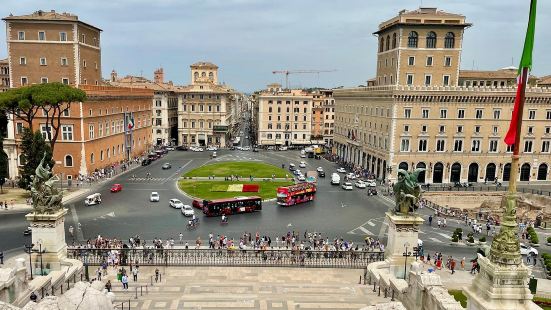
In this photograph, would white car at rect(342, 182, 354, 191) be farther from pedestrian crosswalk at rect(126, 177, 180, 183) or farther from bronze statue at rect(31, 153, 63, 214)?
bronze statue at rect(31, 153, 63, 214)

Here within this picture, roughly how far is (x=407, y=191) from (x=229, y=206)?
82.4 ft

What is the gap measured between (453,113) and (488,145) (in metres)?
7.05

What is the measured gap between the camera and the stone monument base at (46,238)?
2259 cm

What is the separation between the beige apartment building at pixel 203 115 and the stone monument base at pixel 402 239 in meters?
83.8

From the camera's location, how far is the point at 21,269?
1816 cm

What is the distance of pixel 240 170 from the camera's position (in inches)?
2761

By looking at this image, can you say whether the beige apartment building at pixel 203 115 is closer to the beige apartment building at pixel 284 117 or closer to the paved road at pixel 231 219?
the beige apartment building at pixel 284 117

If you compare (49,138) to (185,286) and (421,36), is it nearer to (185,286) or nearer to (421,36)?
(185,286)

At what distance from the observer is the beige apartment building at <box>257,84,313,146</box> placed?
10531 centimetres

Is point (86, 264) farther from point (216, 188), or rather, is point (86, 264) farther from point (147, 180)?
point (147, 180)

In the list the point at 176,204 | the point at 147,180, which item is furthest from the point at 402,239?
the point at 147,180

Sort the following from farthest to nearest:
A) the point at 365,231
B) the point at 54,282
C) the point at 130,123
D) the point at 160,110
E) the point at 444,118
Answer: the point at 160,110, the point at 130,123, the point at 444,118, the point at 365,231, the point at 54,282

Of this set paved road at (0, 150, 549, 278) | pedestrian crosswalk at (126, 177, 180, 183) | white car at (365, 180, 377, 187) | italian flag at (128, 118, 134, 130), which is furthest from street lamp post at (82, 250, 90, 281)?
italian flag at (128, 118, 134, 130)

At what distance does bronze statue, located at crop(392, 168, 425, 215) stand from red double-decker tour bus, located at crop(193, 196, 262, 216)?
24.3 metres
